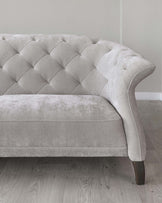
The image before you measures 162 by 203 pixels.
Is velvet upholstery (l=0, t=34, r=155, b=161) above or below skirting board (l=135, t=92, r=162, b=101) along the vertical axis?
above

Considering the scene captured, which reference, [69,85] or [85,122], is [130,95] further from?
[69,85]

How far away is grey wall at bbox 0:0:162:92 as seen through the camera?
368 centimetres

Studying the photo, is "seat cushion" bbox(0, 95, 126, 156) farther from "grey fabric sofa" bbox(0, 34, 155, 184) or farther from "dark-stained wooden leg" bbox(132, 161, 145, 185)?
"dark-stained wooden leg" bbox(132, 161, 145, 185)

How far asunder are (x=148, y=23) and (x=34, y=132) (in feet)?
8.55

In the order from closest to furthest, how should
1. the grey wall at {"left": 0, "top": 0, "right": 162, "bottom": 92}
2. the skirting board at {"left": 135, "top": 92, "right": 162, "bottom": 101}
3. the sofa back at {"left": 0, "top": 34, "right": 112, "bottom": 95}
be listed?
1. the sofa back at {"left": 0, "top": 34, "right": 112, "bottom": 95}
2. the grey wall at {"left": 0, "top": 0, "right": 162, "bottom": 92}
3. the skirting board at {"left": 135, "top": 92, "right": 162, "bottom": 101}

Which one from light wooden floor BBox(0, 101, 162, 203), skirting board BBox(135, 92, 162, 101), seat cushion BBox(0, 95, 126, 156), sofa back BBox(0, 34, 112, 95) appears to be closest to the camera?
light wooden floor BBox(0, 101, 162, 203)

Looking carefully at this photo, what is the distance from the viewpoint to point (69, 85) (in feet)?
7.43

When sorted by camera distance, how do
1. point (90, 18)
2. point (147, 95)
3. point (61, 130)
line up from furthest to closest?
1. point (147, 95)
2. point (90, 18)
3. point (61, 130)

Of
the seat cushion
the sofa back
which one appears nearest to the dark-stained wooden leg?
the seat cushion

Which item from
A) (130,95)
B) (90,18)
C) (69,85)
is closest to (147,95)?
(90,18)

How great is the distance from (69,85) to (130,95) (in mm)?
616

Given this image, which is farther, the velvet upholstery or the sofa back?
the sofa back

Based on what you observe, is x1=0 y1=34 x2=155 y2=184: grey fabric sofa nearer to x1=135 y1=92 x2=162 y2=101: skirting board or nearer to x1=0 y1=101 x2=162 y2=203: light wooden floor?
x1=0 y1=101 x2=162 y2=203: light wooden floor

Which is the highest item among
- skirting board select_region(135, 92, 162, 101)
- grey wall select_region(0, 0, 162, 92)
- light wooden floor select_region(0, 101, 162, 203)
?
grey wall select_region(0, 0, 162, 92)
